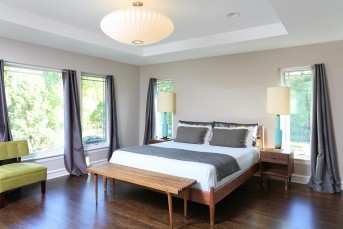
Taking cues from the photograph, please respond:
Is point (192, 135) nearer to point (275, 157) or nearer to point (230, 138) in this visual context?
point (230, 138)

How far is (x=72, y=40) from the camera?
3.73m

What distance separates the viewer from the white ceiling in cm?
276

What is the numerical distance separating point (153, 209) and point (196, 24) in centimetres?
265

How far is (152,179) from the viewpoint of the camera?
2707 mm

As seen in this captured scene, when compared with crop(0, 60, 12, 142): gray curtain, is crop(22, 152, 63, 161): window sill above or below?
Answer: below

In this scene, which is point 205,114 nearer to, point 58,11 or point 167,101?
point 167,101

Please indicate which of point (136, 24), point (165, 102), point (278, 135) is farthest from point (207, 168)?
point (165, 102)

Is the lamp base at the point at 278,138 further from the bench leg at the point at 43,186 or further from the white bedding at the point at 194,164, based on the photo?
the bench leg at the point at 43,186

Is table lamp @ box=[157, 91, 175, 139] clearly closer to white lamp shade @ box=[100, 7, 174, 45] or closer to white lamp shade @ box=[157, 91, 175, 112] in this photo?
white lamp shade @ box=[157, 91, 175, 112]

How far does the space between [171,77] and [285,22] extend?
9.60ft

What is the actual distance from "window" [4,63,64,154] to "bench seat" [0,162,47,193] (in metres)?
0.80

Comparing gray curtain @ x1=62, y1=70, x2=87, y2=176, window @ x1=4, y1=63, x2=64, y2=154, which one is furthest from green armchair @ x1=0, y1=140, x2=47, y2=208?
gray curtain @ x1=62, y1=70, x2=87, y2=176

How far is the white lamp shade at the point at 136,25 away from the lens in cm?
224

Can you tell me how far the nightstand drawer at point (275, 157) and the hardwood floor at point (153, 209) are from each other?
44 cm
